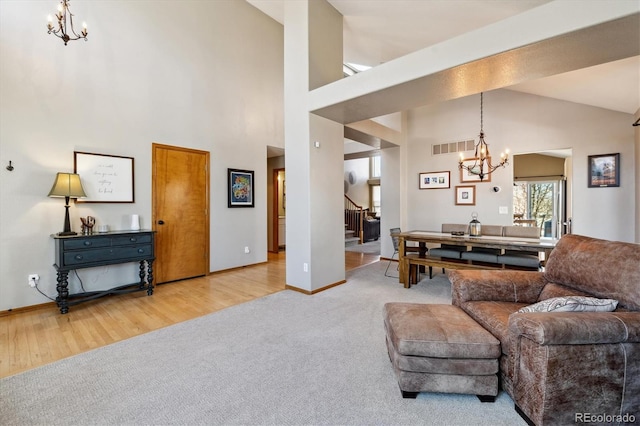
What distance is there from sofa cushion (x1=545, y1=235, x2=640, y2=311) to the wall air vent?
12.5 feet

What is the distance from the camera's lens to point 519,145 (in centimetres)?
514

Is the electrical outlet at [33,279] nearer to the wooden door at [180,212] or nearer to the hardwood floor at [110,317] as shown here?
the hardwood floor at [110,317]

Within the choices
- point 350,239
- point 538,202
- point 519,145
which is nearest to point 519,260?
point 519,145

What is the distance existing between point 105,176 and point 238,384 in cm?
343

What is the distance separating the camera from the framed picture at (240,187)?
5309 millimetres

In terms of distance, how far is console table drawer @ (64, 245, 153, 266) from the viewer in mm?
3202

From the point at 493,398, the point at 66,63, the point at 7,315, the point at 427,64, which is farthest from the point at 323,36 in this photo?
the point at 7,315

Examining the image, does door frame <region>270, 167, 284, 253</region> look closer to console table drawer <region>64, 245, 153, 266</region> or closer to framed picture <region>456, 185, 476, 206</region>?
console table drawer <region>64, 245, 153, 266</region>

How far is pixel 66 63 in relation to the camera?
3.48 metres

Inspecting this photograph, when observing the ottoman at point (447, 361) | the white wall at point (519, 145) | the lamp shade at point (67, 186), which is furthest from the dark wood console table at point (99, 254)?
the white wall at point (519, 145)

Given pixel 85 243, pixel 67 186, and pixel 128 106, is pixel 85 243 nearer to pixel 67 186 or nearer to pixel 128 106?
pixel 67 186

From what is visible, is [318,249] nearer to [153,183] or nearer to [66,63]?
[153,183]

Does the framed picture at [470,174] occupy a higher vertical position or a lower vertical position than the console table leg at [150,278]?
higher

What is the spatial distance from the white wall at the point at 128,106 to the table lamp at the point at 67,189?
9.6 inches
